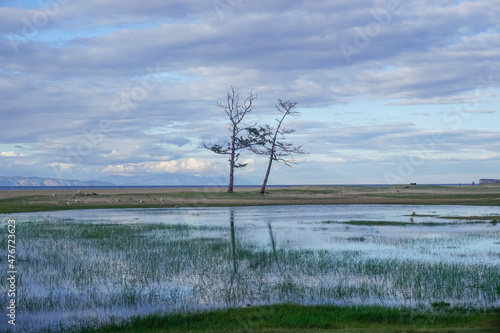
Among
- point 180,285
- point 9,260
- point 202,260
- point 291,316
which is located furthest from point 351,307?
point 9,260

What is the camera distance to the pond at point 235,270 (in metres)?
14.5

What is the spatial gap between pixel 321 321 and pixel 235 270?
23.3 ft

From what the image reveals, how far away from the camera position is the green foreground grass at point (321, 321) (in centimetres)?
1169

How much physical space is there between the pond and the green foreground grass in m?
0.98

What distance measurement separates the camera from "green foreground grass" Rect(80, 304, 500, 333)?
1169 cm

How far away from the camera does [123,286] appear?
16500mm

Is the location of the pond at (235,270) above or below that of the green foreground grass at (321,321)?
above

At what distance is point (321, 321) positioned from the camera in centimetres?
1231

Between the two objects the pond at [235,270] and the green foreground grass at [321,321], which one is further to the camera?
the pond at [235,270]

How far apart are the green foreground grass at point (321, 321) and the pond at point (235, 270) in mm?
984

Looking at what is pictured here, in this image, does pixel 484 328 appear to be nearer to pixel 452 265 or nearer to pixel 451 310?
pixel 451 310

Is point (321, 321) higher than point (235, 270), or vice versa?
point (235, 270)

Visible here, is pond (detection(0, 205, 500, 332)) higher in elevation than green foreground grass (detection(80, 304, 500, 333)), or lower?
higher

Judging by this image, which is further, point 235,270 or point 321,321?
point 235,270
